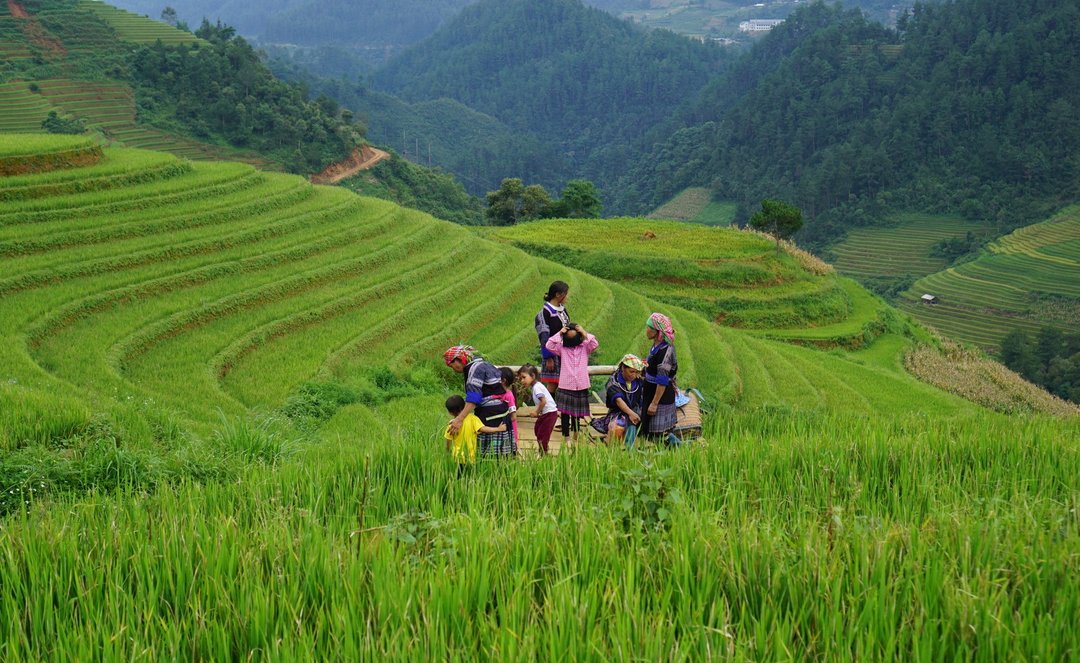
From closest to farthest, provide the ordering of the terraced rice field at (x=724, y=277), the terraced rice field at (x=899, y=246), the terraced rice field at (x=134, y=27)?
the terraced rice field at (x=724, y=277), the terraced rice field at (x=134, y=27), the terraced rice field at (x=899, y=246)

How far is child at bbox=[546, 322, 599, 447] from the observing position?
7.07 meters

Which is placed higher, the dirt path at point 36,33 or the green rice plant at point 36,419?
the dirt path at point 36,33

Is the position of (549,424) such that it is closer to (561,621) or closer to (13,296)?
(561,621)

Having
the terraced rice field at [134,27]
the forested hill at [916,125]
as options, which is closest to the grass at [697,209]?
the forested hill at [916,125]

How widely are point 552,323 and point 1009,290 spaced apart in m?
50.4

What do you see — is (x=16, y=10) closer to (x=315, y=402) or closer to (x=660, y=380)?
(x=315, y=402)

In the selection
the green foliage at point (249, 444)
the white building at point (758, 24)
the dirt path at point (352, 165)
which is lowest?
the dirt path at point (352, 165)

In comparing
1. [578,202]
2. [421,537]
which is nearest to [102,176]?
[421,537]

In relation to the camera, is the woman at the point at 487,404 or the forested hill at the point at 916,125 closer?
the woman at the point at 487,404

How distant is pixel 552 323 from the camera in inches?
301

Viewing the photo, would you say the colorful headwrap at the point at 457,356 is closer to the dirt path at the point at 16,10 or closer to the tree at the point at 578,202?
the tree at the point at 578,202

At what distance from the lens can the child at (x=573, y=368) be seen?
7.07 m

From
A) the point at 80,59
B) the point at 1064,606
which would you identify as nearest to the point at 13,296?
the point at 1064,606

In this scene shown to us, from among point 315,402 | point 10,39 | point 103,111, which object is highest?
point 10,39
